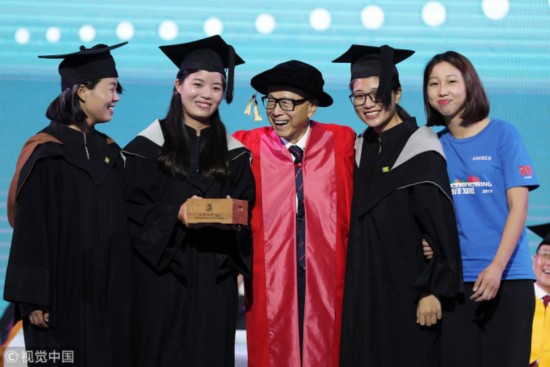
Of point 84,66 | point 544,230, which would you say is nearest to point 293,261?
point 84,66

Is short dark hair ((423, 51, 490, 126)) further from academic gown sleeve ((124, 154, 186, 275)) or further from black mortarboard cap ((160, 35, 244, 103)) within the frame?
academic gown sleeve ((124, 154, 186, 275))

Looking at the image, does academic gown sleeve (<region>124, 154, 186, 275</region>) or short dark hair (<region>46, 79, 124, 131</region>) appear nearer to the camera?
academic gown sleeve (<region>124, 154, 186, 275</region>)

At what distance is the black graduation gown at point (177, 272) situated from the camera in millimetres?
3980

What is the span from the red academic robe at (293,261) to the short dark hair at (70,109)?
90cm

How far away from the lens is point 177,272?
13.1 ft

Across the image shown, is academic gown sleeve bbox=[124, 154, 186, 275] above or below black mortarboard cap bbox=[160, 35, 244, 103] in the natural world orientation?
below

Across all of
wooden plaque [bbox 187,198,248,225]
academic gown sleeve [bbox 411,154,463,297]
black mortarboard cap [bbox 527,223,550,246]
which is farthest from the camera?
black mortarboard cap [bbox 527,223,550,246]

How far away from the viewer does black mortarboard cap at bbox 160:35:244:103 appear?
418 centimetres

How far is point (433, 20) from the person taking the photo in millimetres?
5539

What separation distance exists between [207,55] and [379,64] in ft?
2.81

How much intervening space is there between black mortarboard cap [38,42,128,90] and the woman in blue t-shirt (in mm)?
1587

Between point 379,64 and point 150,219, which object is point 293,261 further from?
point 379,64

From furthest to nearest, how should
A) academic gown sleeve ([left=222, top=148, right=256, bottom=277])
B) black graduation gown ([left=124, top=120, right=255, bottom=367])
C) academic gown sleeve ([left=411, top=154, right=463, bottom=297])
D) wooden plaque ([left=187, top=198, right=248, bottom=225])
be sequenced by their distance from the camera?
academic gown sleeve ([left=222, top=148, right=256, bottom=277]), black graduation gown ([left=124, top=120, right=255, bottom=367]), academic gown sleeve ([left=411, top=154, right=463, bottom=297]), wooden plaque ([left=187, top=198, right=248, bottom=225])

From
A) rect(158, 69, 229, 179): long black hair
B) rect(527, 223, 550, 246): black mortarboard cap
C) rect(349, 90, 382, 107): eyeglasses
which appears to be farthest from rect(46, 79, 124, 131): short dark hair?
rect(527, 223, 550, 246): black mortarboard cap
